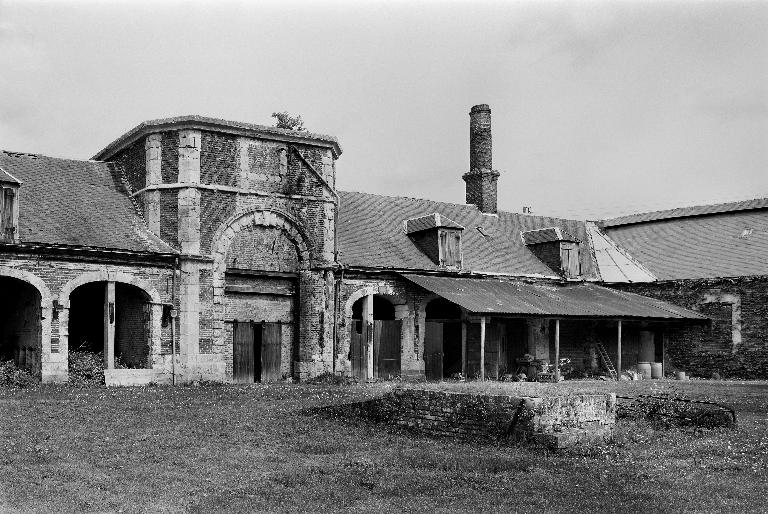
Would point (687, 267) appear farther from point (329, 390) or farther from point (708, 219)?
point (329, 390)

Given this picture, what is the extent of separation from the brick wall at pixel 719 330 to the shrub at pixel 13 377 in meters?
23.1

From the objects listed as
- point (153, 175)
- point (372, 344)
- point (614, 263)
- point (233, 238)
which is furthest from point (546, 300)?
point (153, 175)

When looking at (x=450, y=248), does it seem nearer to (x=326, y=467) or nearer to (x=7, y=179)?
(x=7, y=179)

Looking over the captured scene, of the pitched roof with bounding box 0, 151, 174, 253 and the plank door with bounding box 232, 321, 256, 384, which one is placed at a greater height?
the pitched roof with bounding box 0, 151, 174, 253

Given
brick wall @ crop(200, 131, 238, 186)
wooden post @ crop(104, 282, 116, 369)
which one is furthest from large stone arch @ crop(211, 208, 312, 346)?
wooden post @ crop(104, 282, 116, 369)

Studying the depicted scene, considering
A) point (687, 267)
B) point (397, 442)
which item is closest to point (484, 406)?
point (397, 442)

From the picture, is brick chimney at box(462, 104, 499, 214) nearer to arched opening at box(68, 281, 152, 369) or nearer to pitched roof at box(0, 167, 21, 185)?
arched opening at box(68, 281, 152, 369)

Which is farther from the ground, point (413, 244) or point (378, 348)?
point (413, 244)

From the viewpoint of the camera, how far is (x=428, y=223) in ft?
95.9

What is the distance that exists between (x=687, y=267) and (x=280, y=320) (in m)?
17.0

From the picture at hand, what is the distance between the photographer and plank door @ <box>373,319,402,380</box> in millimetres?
26297

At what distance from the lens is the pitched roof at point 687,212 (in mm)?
33500

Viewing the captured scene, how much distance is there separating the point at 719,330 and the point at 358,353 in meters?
14.1

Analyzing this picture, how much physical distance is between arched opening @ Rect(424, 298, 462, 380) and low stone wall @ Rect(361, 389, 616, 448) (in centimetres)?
1391
